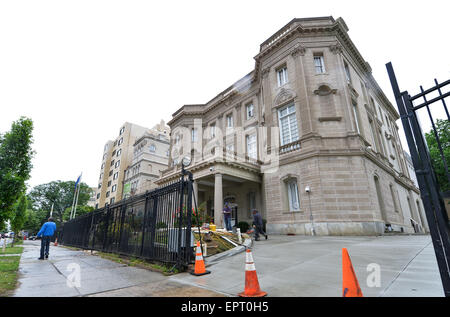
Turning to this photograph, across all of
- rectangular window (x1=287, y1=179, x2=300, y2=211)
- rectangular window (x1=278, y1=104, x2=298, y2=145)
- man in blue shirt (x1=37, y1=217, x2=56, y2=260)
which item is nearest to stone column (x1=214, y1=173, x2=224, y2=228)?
rectangular window (x1=287, y1=179, x2=300, y2=211)

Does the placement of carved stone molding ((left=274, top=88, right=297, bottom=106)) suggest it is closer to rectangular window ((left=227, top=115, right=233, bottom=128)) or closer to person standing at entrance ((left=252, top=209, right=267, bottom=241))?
rectangular window ((left=227, top=115, right=233, bottom=128))

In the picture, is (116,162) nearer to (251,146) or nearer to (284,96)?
(251,146)

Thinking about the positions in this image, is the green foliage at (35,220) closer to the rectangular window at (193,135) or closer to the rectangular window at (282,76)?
the rectangular window at (193,135)

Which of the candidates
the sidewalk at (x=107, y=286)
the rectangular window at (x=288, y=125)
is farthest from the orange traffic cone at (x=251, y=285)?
the rectangular window at (x=288, y=125)

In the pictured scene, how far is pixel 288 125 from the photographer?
17891 mm

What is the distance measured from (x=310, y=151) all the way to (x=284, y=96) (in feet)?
18.5

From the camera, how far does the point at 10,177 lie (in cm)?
894

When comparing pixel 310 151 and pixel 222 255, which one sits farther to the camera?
pixel 310 151

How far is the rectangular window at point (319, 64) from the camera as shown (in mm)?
17938

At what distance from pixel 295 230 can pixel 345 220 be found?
3090mm

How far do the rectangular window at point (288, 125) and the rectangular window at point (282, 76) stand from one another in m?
2.52

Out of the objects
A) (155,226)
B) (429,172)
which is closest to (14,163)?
(155,226)

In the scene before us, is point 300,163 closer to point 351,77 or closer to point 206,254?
point 351,77
